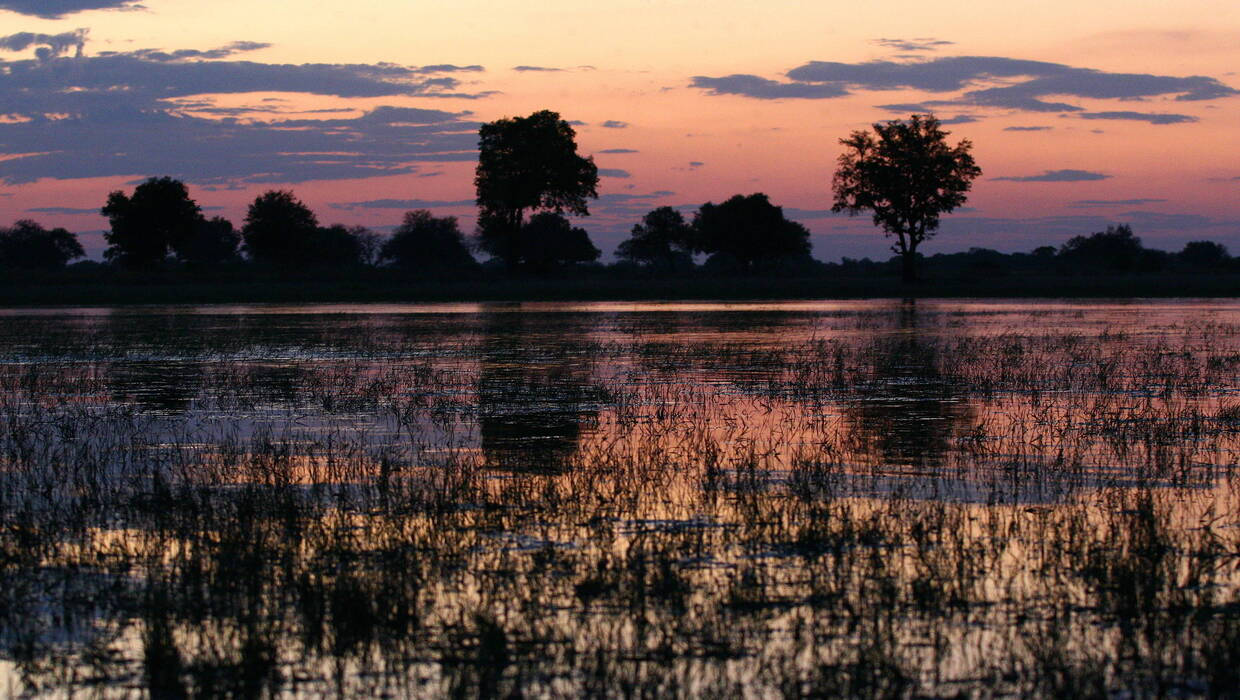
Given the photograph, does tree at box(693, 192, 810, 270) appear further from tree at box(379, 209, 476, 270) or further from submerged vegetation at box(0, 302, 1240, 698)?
submerged vegetation at box(0, 302, 1240, 698)

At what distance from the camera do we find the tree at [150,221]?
13375 centimetres

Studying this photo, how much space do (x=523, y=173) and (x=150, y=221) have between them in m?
43.8

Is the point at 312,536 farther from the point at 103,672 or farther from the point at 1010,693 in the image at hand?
the point at 1010,693

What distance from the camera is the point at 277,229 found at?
132250mm

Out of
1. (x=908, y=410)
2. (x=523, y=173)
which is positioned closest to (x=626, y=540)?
(x=908, y=410)

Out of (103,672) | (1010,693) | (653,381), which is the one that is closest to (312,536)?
(103,672)

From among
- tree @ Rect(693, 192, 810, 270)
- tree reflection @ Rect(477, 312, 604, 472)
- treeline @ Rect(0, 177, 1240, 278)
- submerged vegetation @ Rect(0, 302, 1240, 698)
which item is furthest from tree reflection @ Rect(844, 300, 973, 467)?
tree @ Rect(693, 192, 810, 270)

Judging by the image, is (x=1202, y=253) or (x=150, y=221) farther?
(x=1202, y=253)

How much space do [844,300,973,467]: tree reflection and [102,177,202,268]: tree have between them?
119 metres

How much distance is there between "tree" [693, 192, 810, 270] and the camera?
534ft

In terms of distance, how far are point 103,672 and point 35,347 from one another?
34.8 metres

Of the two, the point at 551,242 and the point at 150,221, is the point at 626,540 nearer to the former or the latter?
the point at 150,221

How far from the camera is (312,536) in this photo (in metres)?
10.2

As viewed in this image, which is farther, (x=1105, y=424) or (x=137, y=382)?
(x=137, y=382)
